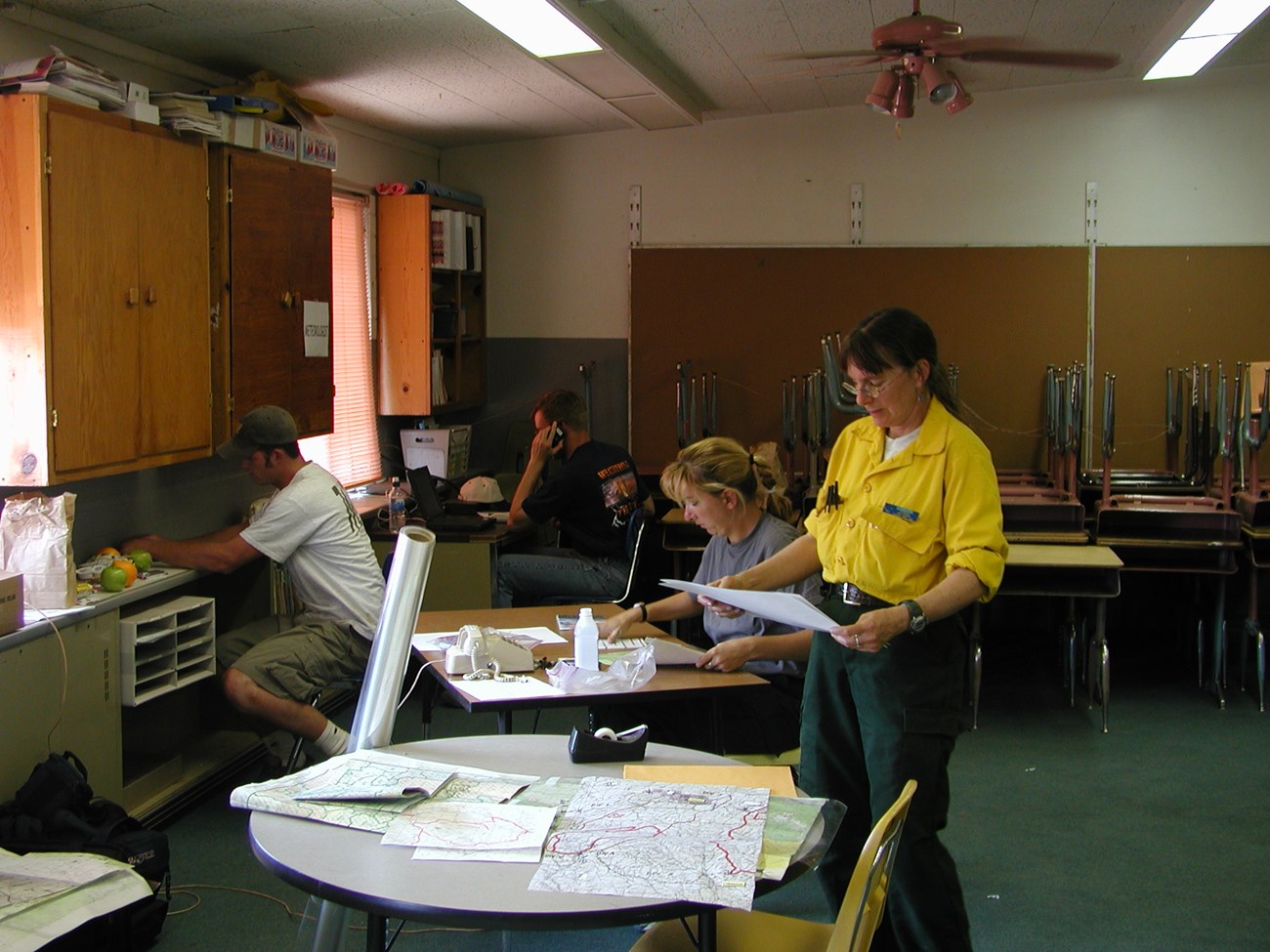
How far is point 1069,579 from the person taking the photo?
5.12 metres

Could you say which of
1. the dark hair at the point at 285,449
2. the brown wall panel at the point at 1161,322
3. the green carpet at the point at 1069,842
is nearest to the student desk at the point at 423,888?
the green carpet at the point at 1069,842

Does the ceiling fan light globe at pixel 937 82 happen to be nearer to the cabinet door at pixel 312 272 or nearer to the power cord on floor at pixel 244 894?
the cabinet door at pixel 312 272

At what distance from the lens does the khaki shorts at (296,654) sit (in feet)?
13.1

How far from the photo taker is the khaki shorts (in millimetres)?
3998

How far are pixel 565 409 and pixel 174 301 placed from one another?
211cm

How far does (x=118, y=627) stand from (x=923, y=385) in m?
2.49

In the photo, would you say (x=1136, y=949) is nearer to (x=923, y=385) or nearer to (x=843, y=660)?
(x=843, y=660)

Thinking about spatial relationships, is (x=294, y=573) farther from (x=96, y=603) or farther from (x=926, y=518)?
(x=926, y=518)

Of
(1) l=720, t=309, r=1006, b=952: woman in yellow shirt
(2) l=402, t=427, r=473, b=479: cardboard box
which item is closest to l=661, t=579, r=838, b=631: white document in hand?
(1) l=720, t=309, r=1006, b=952: woman in yellow shirt

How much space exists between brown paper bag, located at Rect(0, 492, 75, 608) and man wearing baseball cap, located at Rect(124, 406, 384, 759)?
0.61 metres

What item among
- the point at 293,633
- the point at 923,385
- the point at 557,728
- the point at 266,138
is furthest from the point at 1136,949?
the point at 266,138

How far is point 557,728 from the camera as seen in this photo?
498cm

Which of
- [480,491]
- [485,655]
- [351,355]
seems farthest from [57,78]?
[480,491]

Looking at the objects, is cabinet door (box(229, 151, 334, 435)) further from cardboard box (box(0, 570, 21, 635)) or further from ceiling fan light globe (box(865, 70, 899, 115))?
ceiling fan light globe (box(865, 70, 899, 115))
